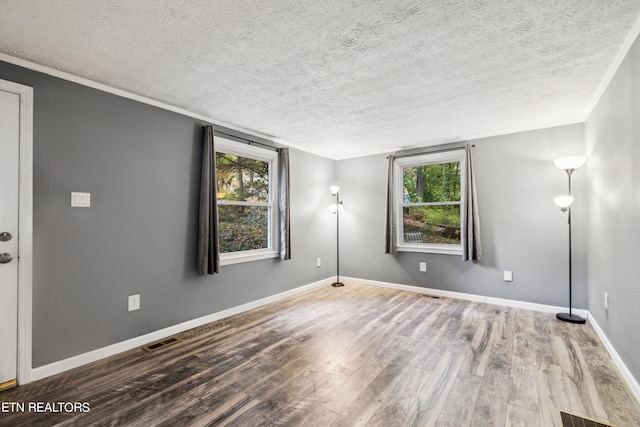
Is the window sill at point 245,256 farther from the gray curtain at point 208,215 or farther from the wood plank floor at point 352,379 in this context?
the wood plank floor at point 352,379

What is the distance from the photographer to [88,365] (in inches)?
95.9

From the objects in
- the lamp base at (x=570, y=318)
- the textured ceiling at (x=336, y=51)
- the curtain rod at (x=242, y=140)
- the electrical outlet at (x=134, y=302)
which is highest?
the textured ceiling at (x=336, y=51)

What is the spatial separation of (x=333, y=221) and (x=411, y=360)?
3176 mm

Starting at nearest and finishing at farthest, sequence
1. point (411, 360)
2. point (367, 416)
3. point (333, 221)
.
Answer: point (367, 416) < point (411, 360) < point (333, 221)

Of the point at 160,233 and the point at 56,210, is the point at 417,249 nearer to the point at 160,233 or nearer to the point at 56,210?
the point at 160,233

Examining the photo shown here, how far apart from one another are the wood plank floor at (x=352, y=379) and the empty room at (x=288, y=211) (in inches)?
0.8

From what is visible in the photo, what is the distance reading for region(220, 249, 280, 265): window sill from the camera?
11.8 ft

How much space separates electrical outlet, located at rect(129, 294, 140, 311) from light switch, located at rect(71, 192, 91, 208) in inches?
35.6

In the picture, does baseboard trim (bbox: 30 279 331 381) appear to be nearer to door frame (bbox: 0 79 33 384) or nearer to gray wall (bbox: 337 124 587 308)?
door frame (bbox: 0 79 33 384)

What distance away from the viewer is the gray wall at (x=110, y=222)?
7.52 feet

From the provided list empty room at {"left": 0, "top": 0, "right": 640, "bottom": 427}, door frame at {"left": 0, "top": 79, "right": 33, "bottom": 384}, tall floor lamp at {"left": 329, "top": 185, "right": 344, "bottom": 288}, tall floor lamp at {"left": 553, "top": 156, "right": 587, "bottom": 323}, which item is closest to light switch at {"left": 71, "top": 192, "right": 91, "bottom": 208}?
empty room at {"left": 0, "top": 0, "right": 640, "bottom": 427}

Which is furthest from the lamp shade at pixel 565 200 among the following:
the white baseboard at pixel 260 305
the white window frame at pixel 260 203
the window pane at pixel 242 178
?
the window pane at pixel 242 178

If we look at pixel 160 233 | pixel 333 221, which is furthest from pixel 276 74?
pixel 333 221

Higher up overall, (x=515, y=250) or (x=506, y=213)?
(x=506, y=213)
